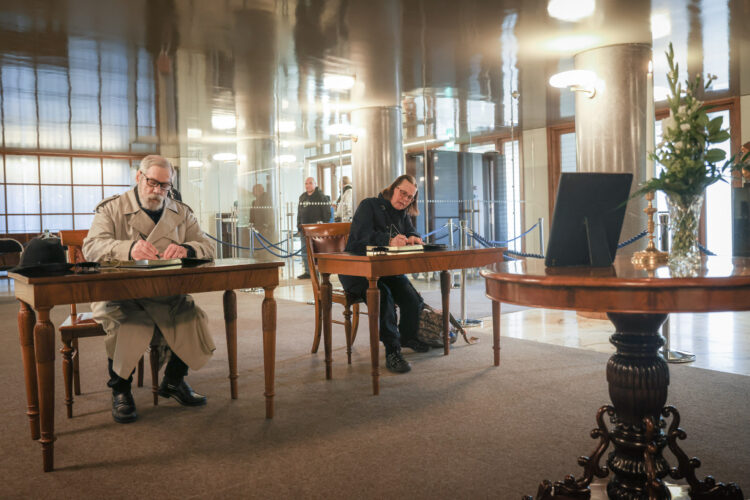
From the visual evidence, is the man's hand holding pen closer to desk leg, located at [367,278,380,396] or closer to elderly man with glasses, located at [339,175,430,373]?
desk leg, located at [367,278,380,396]

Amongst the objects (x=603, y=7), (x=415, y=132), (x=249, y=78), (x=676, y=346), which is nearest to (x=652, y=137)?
(x=603, y=7)

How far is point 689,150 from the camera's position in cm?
189

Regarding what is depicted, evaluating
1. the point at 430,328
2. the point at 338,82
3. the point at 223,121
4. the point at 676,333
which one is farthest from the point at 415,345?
the point at 223,121

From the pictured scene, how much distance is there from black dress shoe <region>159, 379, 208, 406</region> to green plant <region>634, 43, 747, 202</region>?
7.61ft

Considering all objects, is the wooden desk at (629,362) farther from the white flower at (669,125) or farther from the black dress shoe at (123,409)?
the black dress shoe at (123,409)

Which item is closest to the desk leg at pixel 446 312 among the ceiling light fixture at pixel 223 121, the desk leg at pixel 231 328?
the desk leg at pixel 231 328

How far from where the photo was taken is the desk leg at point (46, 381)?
2.29m

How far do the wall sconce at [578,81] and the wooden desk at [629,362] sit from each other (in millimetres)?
4069

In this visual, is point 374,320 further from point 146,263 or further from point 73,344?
point 73,344

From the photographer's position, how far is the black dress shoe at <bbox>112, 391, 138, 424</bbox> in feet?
9.40

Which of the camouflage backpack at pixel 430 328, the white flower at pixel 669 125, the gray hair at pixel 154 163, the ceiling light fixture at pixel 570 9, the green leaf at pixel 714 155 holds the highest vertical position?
the ceiling light fixture at pixel 570 9

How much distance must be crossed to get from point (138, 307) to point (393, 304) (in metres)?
1.63

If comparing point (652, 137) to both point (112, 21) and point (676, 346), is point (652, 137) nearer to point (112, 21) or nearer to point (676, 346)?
point (676, 346)

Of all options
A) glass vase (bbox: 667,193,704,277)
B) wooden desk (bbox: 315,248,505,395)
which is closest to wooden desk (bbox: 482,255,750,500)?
glass vase (bbox: 667,193,704,277)
